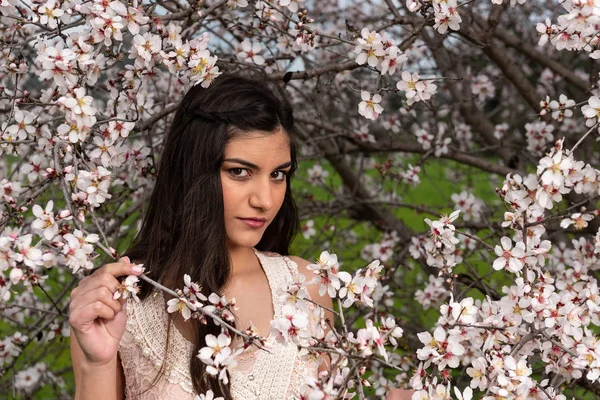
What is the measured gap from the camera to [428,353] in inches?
59.7

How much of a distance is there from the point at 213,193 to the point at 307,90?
2.29 metres

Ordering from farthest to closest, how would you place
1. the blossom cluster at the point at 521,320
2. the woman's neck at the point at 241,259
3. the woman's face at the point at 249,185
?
1. the woman's neck at the point at 241,259
2. the woman's face at the point at 249,185
3. the blossom cluster at the point at 521,320

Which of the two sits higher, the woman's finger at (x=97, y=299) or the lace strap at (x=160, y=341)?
the woman's finger at (x=97, y=299)

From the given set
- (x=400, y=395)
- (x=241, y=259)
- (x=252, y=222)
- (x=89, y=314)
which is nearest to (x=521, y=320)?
(x=400, y=395)

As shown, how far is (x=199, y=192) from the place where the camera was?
1.91 metres

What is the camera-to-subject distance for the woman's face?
1896mm

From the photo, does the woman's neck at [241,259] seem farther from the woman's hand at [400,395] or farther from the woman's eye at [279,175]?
the woman's hand at [400,395]

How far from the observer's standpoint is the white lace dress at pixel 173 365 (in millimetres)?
1897

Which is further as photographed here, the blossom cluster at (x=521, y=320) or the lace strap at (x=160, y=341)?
the lace strap at (x=160, y=341)

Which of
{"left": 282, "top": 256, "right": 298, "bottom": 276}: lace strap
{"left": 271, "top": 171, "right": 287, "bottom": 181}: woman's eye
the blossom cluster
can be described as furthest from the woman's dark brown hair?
the blossom cluster

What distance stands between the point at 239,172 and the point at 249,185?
4 centimetres

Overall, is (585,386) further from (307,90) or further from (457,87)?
(307,90)

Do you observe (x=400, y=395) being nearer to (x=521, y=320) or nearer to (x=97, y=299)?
(x=521, y=320)

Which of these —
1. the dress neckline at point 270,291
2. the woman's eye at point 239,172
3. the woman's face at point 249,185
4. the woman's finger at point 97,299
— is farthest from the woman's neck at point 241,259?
the woman's finger at point 97,299
